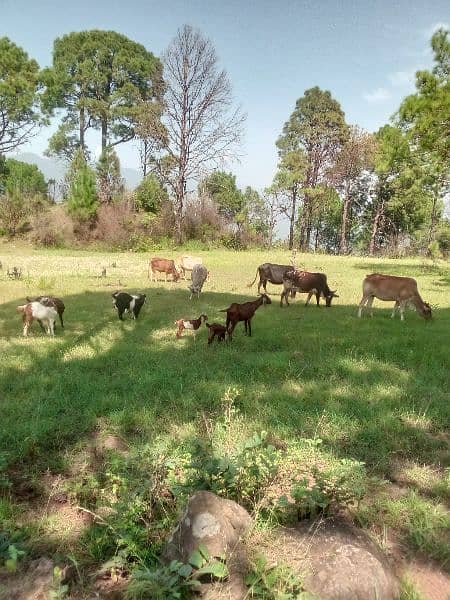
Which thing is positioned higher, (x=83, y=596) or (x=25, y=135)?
(x=25, y=135)

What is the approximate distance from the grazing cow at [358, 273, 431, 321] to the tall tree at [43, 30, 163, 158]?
3888cm

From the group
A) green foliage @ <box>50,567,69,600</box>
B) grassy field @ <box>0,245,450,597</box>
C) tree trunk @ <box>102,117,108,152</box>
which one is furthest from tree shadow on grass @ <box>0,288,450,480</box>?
tree trunk @ <box>102,117,108,152</box>

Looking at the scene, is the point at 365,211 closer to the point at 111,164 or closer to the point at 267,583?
the point at 111,164

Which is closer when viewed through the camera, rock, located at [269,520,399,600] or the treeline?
rock, located at [269,520,399,600]

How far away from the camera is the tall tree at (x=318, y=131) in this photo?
4538 centimetres

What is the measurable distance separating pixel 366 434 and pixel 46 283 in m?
13.6

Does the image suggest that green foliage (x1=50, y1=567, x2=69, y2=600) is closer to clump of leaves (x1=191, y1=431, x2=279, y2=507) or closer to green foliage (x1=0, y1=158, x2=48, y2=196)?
clump of leaves (x1=191, y1=431, x2=279, y2=507)

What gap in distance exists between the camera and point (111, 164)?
138 feet

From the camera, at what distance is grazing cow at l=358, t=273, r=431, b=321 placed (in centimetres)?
1202

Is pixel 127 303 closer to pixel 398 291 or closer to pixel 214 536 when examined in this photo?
pixel 398 291

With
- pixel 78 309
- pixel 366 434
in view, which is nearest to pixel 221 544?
pixel 366 434

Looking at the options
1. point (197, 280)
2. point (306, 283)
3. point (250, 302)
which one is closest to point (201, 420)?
point (250, 302)

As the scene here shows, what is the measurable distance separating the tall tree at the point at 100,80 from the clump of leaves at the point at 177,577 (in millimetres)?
46678

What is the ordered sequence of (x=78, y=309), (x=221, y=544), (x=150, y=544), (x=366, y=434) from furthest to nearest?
(x=78, y=309), (x=366, y=434), (x=150, y=544), (x=221, y=544)
